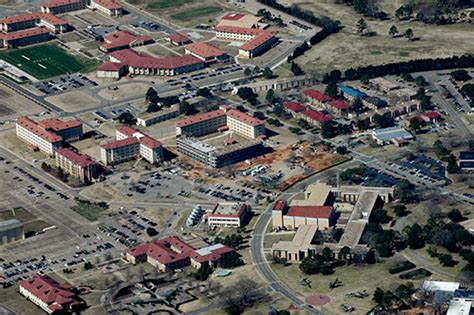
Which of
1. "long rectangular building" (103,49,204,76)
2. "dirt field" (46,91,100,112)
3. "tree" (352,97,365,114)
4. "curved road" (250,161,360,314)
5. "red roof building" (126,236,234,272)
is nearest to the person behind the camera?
"curved road" (250,161,360,314)

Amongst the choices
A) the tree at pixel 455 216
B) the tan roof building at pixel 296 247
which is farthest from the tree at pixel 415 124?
the tan roof building at pixel 296 247

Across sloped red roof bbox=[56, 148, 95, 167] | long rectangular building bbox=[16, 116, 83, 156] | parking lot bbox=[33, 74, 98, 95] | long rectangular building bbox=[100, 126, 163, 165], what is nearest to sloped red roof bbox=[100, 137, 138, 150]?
long rectangular building bbox=[100, 126, 163, 165]

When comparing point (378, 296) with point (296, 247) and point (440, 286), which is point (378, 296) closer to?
point (440, 286)

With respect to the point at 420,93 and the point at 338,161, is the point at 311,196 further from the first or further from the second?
the point at 420,93

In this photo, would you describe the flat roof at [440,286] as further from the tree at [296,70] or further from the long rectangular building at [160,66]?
the long rectangular building at [160,66]

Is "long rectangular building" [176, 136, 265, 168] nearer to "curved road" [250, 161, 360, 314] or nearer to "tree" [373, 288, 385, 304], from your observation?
"curved road" [250, 161, 360, 314]

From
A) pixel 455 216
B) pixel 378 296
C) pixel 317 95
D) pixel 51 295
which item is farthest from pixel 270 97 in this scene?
pixel 51 295
